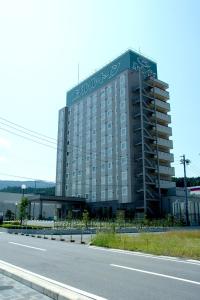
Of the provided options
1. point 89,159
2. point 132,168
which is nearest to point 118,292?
point 132,168

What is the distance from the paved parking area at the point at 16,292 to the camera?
627cm

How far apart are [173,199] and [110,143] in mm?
17611

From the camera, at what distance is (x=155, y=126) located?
65688mm

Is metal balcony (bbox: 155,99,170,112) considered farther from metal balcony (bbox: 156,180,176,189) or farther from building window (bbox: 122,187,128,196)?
building window (bbox: 122,187,128,196)

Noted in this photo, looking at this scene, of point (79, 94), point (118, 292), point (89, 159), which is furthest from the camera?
point (79, 94)

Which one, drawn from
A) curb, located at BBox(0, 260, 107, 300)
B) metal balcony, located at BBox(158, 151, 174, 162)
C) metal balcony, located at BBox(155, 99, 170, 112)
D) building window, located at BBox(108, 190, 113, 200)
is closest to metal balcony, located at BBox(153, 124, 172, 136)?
metal balcony, located at BBox(155, 99, 170, 112)

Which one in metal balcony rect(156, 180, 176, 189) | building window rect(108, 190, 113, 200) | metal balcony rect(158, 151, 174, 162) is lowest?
building window rect(108, 190, 113, 200)

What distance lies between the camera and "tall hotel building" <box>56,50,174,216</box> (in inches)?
2454

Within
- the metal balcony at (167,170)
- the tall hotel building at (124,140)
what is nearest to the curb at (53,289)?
the tall hotel building at (124,140)

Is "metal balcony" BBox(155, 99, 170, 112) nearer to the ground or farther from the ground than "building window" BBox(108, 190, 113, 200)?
farther from the ground

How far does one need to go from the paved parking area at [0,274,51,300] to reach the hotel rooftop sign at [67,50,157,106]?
64539 millimetres

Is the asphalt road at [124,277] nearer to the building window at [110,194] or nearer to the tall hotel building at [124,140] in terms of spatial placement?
the tall hotel building at [124,140]

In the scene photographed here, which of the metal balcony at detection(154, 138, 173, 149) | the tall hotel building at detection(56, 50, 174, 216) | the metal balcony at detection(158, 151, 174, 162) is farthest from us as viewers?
the metal balcony at detection(154, 138, 173, 149)

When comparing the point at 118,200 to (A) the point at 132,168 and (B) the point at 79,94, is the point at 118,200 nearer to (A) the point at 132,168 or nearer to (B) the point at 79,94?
(A) the point at 132,168
